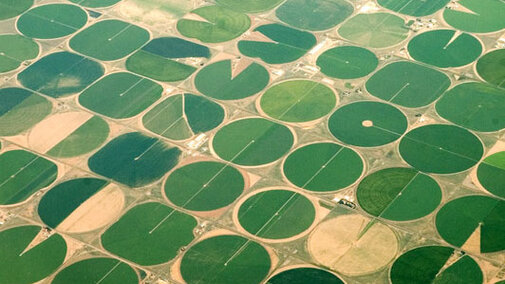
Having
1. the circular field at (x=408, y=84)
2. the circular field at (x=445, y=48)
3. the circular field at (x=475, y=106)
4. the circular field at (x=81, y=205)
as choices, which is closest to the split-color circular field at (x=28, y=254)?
Result: the circular field at (x=81, y=205)

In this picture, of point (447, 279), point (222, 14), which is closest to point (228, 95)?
point (222, 14)

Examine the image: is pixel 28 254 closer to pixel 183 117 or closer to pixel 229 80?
pixel 183 117

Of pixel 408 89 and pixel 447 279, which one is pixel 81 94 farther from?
pixel 447 279

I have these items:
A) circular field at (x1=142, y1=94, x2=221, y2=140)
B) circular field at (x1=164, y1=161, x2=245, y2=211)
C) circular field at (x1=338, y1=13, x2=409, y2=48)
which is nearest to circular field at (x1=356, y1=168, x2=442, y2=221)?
circular field at (x1=164, y1=161, x2=245, y2=211)

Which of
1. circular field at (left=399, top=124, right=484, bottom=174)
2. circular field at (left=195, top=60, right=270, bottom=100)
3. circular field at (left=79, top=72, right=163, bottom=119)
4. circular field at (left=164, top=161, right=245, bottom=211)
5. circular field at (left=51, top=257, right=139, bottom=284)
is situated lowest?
circular field at (left=51, top=257, right=139, bottom=284)

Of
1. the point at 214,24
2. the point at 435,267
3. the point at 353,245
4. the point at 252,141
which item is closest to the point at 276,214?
the point at 353,245

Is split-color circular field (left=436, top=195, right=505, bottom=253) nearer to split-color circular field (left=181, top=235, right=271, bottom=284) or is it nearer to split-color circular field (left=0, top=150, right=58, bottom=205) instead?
split-color circular field (left=181, top=235, right=271, bottom=284)
